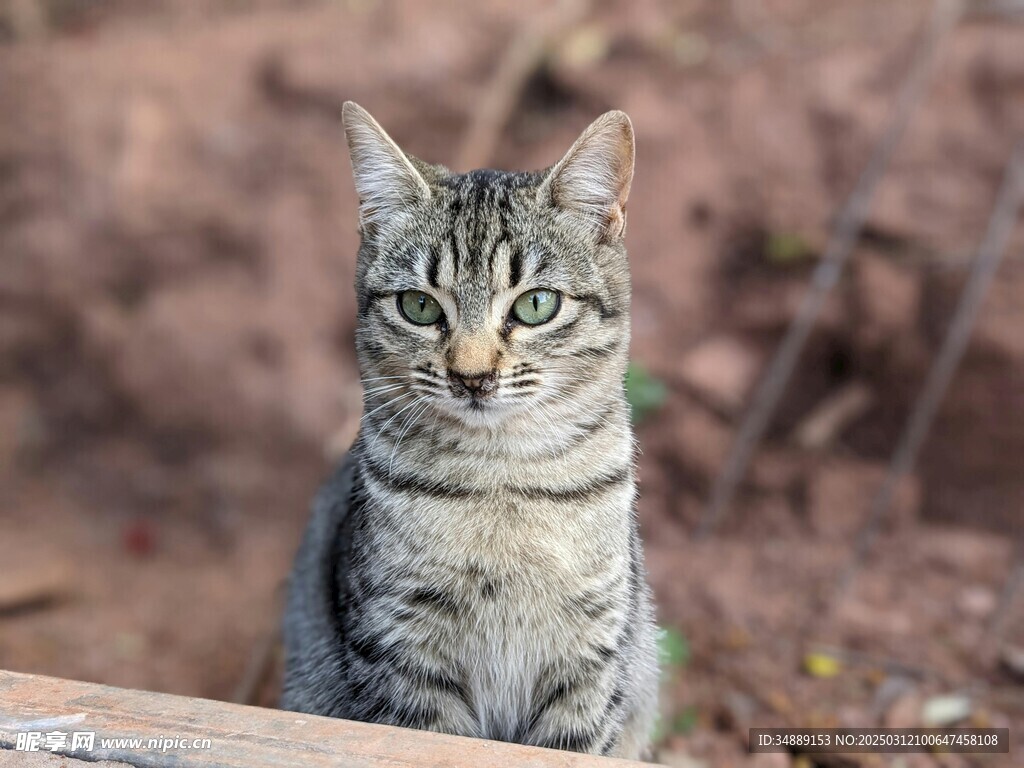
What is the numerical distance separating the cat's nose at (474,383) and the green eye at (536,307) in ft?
0.57

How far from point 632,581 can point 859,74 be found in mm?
3564

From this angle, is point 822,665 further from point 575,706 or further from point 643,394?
point 575,706

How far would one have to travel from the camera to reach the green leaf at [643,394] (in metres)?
4.52

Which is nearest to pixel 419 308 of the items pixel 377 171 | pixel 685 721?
pixel 377 171

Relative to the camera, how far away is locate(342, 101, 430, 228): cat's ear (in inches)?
83.0

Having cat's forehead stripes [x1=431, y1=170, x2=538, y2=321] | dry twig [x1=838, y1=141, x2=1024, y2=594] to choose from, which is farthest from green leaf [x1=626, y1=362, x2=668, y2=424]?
cat's forehead stripes [x1=431, y1=170, x2=538, y2=321]

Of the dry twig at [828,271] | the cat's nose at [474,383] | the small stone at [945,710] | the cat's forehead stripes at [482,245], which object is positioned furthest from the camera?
the dry twig at [828,271]

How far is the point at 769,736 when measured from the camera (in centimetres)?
308

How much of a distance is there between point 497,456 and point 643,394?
2.55 metres

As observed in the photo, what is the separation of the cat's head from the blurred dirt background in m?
1.79

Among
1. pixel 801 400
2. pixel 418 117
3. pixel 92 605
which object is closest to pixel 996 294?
pixel 801 400

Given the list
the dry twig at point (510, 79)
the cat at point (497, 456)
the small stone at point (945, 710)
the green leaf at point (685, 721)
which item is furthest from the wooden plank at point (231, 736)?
the dry twig at point (510, 79)

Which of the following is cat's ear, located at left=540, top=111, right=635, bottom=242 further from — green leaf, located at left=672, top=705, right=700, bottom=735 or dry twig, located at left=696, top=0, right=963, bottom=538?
dry twig, located at left=696, top=0, right=963, bottom=538

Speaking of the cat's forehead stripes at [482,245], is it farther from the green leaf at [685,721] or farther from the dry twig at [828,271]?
the dry twig at [828,271]
